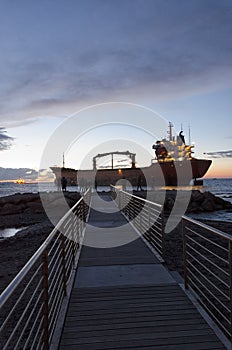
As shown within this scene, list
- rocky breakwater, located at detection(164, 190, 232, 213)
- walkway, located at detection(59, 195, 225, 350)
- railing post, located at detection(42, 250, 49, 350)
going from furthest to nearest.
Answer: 1. rocky breakwater, located at detection(164, 190, 232, 213)
2. walkway, located at detection(59, 195, 225, 350)
3. railing post, located at detection(42, 250, 49, 350)

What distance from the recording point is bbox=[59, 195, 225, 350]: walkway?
10.9 feet

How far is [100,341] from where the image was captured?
10.9 ft

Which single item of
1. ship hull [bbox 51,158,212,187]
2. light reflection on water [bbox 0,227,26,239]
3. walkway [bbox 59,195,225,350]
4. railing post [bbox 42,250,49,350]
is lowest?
light reflection on water [bbox 0,227,26,239]

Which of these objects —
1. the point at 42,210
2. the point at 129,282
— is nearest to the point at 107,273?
the point at 129,282

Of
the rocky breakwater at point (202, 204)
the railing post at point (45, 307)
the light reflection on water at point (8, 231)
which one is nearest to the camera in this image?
the railing post at point (45, 307)

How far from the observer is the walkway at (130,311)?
10.9ft

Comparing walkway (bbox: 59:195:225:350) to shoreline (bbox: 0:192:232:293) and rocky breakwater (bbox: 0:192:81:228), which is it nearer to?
shoreline (bbox: 0:192:232:293)

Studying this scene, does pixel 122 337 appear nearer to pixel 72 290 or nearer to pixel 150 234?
pixel 72 290

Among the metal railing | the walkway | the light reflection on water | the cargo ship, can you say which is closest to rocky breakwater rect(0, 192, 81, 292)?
the light reflection on water

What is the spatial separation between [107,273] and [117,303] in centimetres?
140

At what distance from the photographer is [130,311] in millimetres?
4043

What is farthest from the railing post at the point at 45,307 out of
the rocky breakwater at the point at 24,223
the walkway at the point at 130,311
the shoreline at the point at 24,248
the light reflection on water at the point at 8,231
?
the light reflection on water at the point at 8,231

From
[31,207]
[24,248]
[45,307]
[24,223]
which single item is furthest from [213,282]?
[31,207]

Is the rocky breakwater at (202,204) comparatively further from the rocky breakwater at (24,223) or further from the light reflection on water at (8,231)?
the light reflection on water at (8,231)
